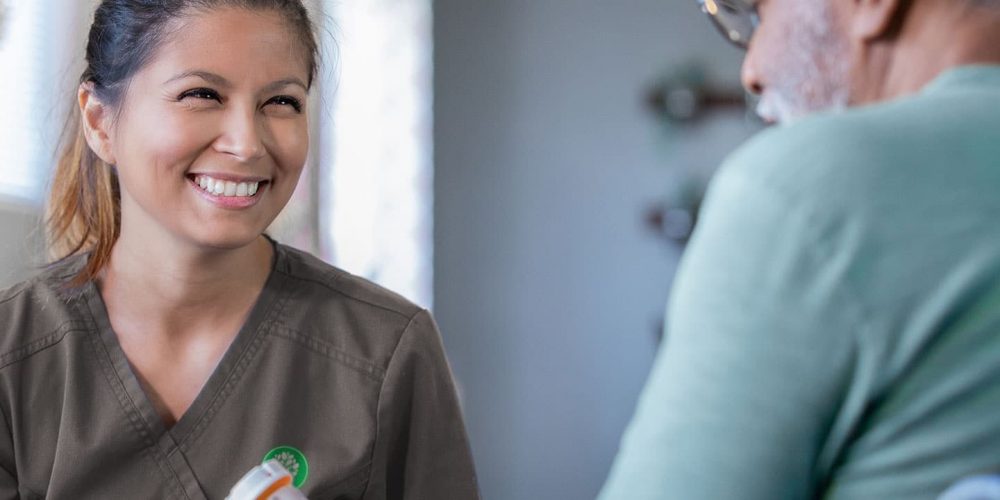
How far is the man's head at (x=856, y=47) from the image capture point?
763 millimetres

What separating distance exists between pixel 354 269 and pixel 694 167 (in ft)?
3.72

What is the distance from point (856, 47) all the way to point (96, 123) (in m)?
1.09

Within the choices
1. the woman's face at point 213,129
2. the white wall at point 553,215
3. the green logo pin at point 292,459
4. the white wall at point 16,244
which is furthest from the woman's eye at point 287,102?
the white wall at point 553,215

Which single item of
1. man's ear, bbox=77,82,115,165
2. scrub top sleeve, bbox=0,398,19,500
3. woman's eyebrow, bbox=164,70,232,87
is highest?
woman's eyebrow, bbox=164,70,232,87

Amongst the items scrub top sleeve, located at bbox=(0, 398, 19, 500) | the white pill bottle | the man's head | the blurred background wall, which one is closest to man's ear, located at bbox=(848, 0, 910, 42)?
the man's head

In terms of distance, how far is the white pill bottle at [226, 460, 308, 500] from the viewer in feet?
3.51

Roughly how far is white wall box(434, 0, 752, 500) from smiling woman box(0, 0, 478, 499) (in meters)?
2.18

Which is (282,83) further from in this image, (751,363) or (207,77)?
(751,363)

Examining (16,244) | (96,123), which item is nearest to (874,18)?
(96,123)

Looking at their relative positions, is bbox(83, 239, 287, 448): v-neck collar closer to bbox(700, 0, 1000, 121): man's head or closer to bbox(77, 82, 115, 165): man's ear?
bbox(77, 82, 115, 165): man's ear

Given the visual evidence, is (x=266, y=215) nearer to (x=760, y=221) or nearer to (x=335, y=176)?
(x=760, y=221)

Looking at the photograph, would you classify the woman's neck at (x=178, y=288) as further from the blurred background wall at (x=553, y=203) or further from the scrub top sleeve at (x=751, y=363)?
the blurred background wall at (x=553, y=203)

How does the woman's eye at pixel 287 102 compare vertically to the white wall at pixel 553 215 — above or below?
above

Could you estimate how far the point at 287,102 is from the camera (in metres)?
1.51
